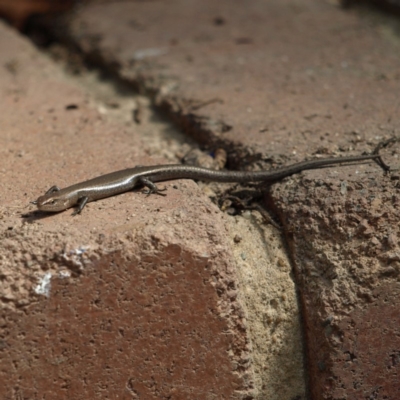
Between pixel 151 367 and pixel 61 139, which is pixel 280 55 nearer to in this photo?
pixel 61 139

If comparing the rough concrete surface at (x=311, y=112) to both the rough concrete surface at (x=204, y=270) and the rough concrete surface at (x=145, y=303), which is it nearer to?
the rough concrete surface at (x=204, y=270)

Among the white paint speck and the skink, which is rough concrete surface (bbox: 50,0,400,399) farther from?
the white paint speck

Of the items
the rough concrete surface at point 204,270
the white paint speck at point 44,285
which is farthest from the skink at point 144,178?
the white paint speck at point 44,285

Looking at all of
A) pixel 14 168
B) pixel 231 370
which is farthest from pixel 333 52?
pixel 231 370

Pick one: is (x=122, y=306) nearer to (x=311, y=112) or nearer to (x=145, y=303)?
(x=145, y=303)

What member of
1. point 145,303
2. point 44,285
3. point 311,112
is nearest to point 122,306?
point 145,303

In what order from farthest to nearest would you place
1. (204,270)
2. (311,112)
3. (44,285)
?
(311,112), (204,270), (44,285)

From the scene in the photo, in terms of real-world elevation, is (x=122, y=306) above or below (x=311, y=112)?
below

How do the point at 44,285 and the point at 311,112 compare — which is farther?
the point at 311,112
